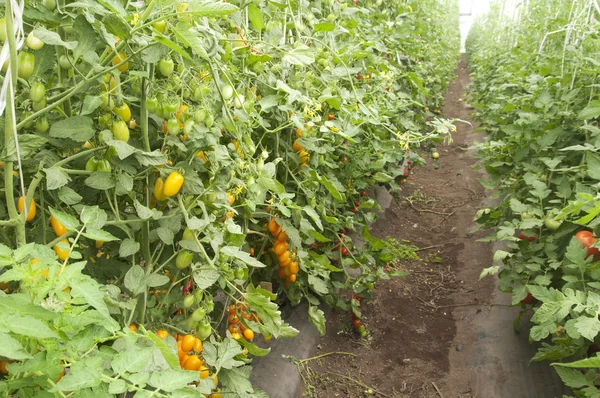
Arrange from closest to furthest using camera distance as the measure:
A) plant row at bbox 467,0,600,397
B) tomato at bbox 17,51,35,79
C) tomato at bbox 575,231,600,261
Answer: tomato at bbox 17,51,35,79 < plant row at bbox 467,0,600,397 < tomato at bbox 575,231,600,261

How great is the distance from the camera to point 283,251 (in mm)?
1928

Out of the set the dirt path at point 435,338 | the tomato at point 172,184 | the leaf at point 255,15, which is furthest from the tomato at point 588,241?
the tomato at point 172,184

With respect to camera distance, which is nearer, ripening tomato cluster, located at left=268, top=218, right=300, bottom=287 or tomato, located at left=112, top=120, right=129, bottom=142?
tomato, located at left=112, top=120, right=129, bottom=142

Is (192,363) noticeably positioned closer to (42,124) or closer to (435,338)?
(42,124)

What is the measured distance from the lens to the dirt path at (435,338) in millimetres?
2289

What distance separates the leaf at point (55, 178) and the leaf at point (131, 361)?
0.37m

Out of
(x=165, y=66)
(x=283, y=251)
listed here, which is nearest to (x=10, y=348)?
(x=165, y=66)

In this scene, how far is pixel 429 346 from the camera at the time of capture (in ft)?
8.84

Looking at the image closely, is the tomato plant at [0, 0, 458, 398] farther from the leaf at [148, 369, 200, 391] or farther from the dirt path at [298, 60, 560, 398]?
the dirt path at [298, 60, 560, 398]

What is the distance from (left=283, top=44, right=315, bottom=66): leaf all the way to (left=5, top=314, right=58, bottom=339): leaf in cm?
101

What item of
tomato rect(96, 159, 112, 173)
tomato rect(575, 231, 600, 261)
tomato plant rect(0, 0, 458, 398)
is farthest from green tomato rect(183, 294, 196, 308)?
tomato rect(575, 231, 600, 261)

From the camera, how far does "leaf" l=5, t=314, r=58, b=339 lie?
2.04 ft

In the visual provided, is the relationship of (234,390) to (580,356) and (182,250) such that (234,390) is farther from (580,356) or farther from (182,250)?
(580,356)

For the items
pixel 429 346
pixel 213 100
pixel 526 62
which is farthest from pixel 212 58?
pixel 526 62
